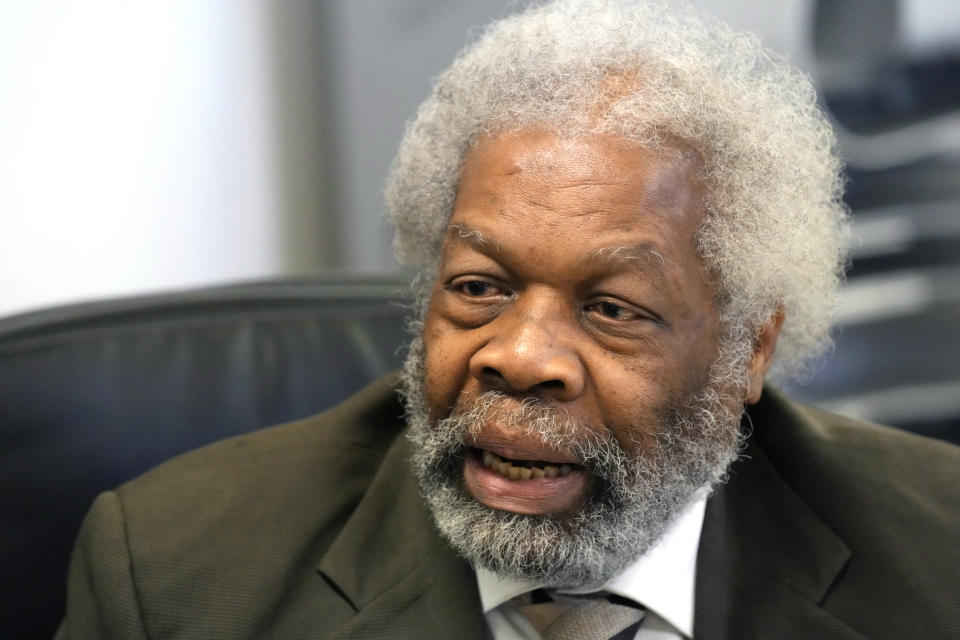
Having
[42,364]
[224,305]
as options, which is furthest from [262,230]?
[42,364]

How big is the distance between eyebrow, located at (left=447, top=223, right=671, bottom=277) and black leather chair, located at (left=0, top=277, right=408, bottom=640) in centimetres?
41

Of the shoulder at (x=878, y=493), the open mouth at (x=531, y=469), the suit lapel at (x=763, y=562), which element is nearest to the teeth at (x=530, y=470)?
the open mouth at (x=531, y=469)

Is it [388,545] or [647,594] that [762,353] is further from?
[388,545]

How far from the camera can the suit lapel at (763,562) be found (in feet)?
4.35

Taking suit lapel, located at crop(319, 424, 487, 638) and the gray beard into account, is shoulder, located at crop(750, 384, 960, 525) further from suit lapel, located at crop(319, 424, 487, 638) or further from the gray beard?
suit lapel, located at crop(319, 424, 487, 638)

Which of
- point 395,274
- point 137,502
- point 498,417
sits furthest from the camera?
point 395,274

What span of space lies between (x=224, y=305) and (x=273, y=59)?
0.94 metres

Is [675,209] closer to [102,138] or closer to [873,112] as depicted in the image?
[102,138]

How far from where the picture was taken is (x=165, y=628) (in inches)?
50.4

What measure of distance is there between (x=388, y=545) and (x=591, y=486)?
288 millimetres

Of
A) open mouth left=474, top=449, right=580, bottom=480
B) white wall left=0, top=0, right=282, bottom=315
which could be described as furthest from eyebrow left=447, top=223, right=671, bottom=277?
white wall left=0, top=0, right=282, bottom=315

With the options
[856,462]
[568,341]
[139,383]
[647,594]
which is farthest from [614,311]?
[139,383]

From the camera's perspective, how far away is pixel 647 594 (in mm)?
1331

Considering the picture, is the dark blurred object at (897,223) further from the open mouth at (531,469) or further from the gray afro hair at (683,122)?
the open mouth at (531,469)
